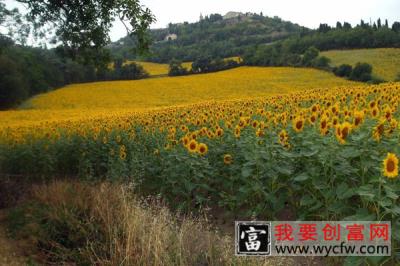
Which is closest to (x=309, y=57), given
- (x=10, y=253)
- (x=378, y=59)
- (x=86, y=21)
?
(x=378, y=59)

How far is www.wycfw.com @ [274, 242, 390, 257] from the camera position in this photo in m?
4.05

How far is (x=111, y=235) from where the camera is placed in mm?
5359

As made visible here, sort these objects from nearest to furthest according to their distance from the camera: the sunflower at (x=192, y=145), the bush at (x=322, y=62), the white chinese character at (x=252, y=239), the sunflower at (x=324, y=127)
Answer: the white chinese character at (x=252, y=239)
the sunflower at (x=324, y=127)
the sunflower at (x=192, y=145)
the bush at (x=322, y=62)

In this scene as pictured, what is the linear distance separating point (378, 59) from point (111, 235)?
41903 millimetres

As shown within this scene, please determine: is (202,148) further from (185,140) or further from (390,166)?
(390,166)

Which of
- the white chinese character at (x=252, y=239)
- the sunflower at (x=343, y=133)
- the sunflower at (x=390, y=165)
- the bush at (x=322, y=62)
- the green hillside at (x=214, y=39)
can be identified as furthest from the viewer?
the green hillside at (x=214, y=39)

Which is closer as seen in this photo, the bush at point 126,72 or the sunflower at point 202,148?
the sunflower at point 202,148

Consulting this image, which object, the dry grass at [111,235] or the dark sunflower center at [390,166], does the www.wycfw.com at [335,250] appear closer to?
the dry grass at [111,235]

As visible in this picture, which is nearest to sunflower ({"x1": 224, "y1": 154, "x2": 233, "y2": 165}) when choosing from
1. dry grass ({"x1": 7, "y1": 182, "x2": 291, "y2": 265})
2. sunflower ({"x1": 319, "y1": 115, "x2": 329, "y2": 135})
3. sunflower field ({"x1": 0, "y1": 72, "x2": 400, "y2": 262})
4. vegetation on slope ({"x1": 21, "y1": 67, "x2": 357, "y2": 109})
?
sunflower field ({"x1": 0, "y1": 72, "x2": 400, "y2": 262})

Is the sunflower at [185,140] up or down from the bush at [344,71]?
down

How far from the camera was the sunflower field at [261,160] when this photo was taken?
4.85 metres

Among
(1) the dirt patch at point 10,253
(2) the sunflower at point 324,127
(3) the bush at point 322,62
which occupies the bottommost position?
(1) the dirt patch at point 10,253

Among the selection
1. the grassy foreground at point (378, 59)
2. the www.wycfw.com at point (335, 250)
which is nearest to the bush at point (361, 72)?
the grassy foreground at point (378, 59)

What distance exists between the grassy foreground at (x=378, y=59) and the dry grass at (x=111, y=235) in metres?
30.1
